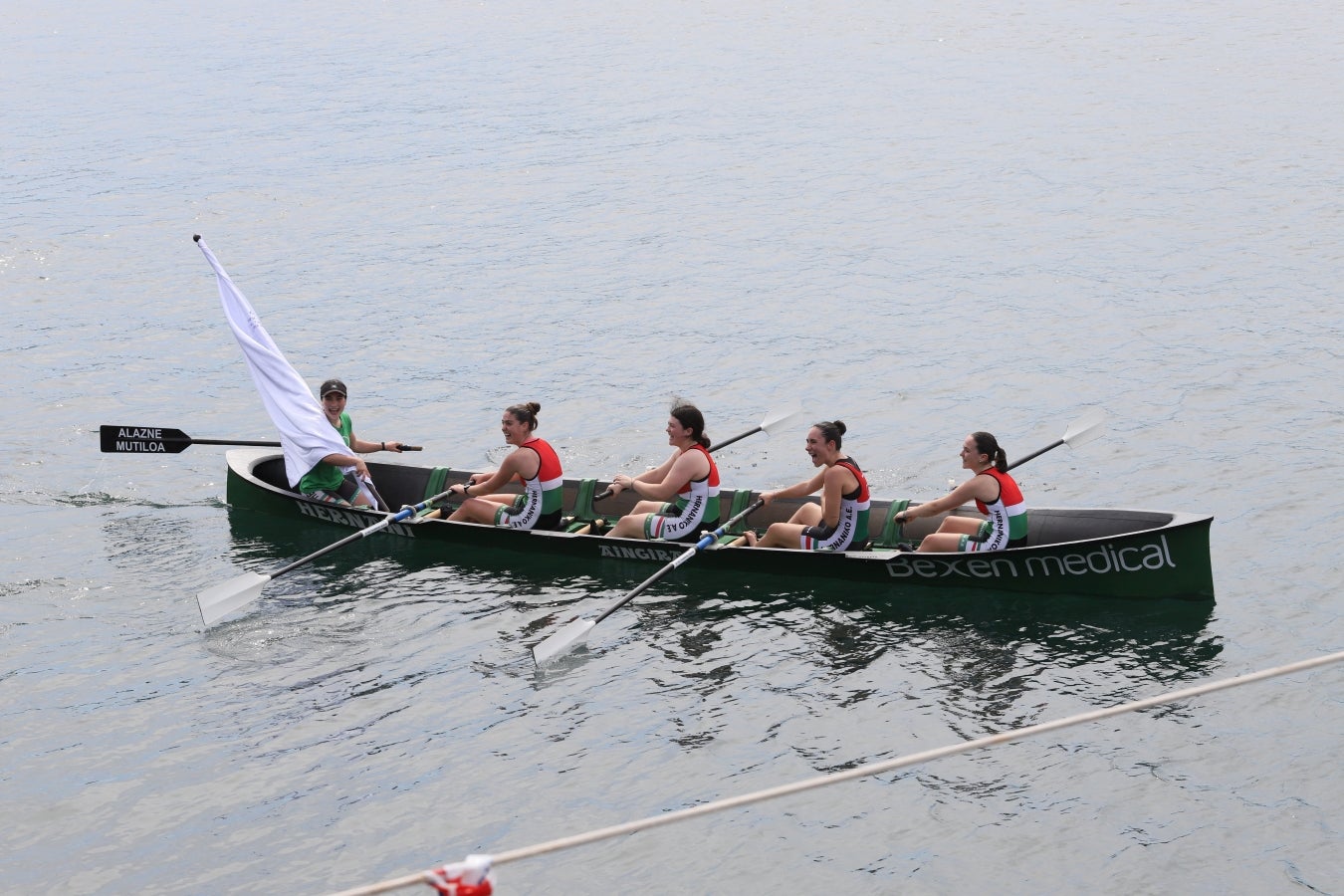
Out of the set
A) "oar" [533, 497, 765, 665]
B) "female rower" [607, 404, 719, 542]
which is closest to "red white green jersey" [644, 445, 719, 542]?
"female rower" [607, 404, 719, 542]

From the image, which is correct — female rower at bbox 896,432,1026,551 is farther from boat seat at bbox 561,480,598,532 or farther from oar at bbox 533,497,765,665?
boat seat at bbox 561,480,598,532

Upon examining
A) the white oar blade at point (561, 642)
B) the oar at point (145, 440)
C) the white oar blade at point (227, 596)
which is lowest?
the white oar blade at point (561, 642)

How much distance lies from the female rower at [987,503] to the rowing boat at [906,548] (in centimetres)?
26

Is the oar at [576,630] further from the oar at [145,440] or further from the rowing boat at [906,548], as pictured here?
the oar at [145,440]

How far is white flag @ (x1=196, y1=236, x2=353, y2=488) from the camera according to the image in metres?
17.3

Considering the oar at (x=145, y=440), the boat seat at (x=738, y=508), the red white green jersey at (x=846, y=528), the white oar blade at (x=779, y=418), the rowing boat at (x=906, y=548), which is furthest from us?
the oar at (x=145, y=440)

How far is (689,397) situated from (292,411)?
728 cm

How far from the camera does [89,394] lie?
2375cm

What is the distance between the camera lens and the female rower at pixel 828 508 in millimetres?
15078

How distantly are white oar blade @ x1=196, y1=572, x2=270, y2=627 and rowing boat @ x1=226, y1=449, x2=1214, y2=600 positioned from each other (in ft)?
6.58

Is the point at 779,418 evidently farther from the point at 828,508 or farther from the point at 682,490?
A: the point at 828,508

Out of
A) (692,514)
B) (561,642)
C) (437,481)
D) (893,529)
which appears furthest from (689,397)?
(561,642)

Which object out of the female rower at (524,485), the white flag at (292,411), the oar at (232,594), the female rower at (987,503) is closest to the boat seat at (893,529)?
the female rower at (987,503)

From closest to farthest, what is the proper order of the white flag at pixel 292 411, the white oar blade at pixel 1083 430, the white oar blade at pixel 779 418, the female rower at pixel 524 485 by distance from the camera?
the female rower at pixel 524 485 → the white oar blade at pixel 1083 430 → the white flag at pixel 292 411 → the white oar blade at pixel 779 418
